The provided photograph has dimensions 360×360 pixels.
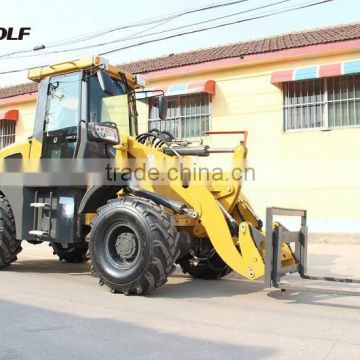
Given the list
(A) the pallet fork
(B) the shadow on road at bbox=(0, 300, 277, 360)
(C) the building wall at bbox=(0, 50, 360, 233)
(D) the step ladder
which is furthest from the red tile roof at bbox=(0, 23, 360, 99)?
(B) the shadow on road at bbox=(0, 300, 277, 360)

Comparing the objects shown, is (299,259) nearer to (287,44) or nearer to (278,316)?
(278,316)

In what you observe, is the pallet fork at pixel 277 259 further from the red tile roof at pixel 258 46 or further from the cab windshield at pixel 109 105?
the red tile roof at pixel 258 46

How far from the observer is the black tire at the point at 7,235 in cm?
806

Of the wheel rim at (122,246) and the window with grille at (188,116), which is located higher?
the window with grille at (188,116)

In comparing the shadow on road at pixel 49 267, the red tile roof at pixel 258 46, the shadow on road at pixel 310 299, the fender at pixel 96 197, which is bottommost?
the shadow on road at pixel 310 299

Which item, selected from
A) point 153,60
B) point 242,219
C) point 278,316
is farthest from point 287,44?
point 278,316

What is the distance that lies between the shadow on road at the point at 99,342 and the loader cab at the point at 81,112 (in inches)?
107

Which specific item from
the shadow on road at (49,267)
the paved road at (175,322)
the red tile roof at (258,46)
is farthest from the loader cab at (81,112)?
the red tile roof at (258,46)

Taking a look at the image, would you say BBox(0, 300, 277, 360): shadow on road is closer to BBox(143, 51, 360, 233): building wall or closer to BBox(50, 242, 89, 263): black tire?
BBox(50, 242, 89, 263): black tire

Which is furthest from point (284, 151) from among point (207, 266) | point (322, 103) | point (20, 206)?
point (20, 206)

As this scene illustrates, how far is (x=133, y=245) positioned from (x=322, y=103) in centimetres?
874

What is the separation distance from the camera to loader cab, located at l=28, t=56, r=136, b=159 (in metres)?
7.36

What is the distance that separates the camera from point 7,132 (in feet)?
68.2

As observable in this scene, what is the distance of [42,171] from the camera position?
26.1 ft
